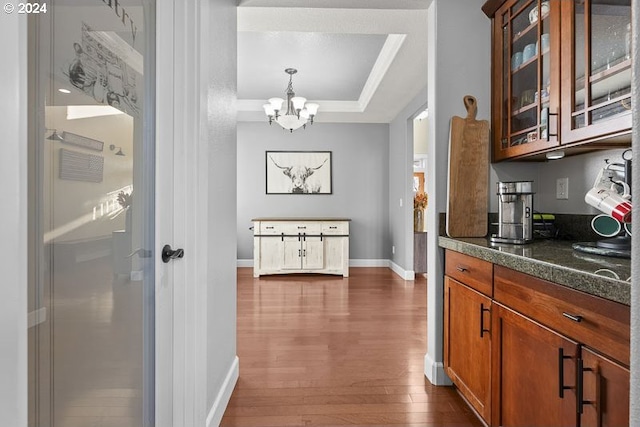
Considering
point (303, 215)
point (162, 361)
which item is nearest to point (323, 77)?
point (303, 215)

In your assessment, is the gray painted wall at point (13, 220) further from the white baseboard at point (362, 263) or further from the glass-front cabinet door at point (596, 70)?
the white baseboard at point (362, 263)

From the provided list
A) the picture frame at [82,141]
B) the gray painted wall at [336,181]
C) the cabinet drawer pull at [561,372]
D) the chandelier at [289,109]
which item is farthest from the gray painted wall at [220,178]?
the gray painted wall at [336,181]

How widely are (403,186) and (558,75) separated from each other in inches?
143

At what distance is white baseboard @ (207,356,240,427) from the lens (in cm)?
165

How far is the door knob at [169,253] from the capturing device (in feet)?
4.35

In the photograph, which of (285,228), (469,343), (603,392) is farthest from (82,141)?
(285,228)

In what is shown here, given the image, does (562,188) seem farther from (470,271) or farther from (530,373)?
(530,373)

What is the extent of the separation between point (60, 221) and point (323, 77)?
412 centimetres

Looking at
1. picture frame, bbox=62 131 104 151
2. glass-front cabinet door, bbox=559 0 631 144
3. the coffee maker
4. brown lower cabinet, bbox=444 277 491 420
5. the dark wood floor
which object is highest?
glass-front cabinet door, bbox=559 0 631 144

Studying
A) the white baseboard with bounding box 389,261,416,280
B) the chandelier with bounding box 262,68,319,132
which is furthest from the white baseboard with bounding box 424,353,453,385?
the chandelier with bounding box 262,68,319,132

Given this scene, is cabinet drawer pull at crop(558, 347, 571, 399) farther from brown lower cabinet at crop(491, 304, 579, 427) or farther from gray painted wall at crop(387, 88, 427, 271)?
gray painted wall at crop(387, 88, 427, 271)

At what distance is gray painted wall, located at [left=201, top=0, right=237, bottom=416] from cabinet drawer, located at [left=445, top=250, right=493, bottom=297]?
1233 mm

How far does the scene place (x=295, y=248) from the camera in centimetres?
543

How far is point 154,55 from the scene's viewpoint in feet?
4.25
